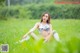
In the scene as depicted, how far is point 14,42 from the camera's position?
1979 mm

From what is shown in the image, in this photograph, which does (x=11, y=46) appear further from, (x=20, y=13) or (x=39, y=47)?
(x=39, y=47)

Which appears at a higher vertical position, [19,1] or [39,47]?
[39,47]

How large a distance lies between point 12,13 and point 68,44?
5.76 ft

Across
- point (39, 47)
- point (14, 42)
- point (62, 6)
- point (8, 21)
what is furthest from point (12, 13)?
point (39, 47)

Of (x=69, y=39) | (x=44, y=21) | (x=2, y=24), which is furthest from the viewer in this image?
(x=2, y=24)

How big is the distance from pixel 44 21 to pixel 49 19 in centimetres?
7

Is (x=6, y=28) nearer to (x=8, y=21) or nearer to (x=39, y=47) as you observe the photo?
(x=8, y=21)

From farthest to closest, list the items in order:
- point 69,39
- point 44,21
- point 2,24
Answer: point 2,24
point 44,21
point 69,39

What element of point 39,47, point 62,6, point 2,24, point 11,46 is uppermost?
point 39,47

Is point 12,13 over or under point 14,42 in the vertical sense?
over

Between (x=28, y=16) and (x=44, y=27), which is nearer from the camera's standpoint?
(x=44, y=27)

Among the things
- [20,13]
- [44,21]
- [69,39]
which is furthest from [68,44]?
[20,13]

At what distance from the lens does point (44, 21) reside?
1.91m

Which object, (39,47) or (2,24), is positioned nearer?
(39,47)
